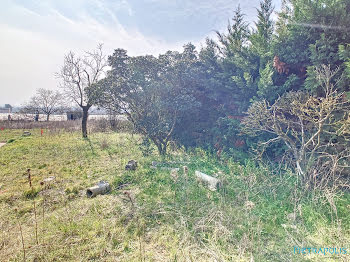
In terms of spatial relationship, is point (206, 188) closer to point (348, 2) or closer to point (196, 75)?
point (196, 75)

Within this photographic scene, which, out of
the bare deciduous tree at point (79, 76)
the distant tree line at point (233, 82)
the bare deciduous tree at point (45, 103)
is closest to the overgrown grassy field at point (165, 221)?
the distant tree line at point (233, 82)

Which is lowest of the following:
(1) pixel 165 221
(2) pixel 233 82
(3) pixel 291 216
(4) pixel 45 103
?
(1) pixel 165 221

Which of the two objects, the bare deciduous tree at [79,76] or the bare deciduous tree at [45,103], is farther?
the bare deciduous tree at [45,103]

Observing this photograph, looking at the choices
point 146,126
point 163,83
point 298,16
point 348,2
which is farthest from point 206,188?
point 348,2

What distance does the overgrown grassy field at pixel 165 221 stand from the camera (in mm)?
1999

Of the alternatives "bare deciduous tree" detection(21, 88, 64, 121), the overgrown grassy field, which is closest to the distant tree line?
the overgrown grassy field

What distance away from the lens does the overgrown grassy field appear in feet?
6.56

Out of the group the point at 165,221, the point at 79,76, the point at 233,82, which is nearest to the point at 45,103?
the point at 79,76

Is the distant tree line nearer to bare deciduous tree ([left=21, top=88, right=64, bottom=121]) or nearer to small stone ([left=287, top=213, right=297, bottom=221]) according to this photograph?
small stone ([left=287, top=213, right=297, bottom=221])

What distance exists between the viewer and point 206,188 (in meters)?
3.61

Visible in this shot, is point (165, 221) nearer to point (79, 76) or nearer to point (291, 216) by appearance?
point (291, 216)

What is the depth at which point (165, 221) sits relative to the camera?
103 inches

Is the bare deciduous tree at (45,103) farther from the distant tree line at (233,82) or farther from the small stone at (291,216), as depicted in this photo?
the small stone at (291,216)

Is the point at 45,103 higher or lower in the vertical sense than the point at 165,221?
higher
